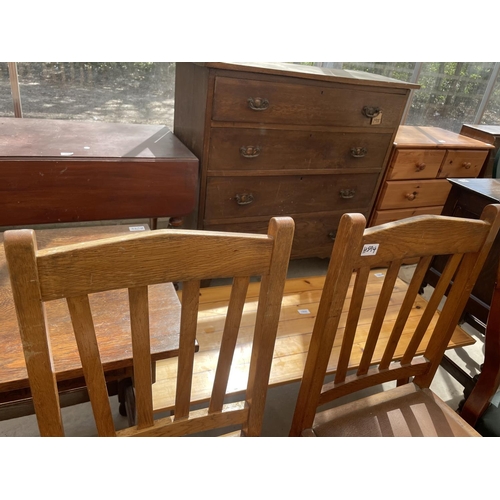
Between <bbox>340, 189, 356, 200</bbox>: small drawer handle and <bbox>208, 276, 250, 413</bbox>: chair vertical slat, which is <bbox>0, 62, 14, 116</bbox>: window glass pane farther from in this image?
<bbox>208, 276, 250, 413</bbox>: chair vertical slat

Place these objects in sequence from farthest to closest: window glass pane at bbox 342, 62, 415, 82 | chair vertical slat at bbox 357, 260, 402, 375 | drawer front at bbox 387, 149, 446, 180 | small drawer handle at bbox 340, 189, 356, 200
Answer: window glass pane at bbox 342, 62, 415, 82, drawer front at bbox 387, 149, 446, 180, small drawer handle at bbox 340, 189, 356, 200, chair vertical slat at bbox 357, 260, 402, 375

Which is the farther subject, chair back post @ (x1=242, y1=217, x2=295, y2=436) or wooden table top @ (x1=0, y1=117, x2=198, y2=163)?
wooden table top @ (x1=0, y1=117, x2=198, y2=163)

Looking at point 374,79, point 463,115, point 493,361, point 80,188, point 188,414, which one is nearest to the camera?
point 188,414

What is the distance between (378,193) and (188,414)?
1954 mm

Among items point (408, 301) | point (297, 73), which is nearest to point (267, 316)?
point (408, 301)

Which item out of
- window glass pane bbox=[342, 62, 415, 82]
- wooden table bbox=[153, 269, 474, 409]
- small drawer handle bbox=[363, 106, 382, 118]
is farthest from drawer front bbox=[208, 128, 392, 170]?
window glass pane bbox=[342, 62, 415, 82]

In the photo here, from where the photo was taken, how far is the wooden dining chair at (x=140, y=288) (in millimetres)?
527

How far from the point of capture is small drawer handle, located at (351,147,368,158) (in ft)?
6.75

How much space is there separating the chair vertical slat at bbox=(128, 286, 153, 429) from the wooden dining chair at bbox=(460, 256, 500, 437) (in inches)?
33.6

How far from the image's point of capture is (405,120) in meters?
3.11

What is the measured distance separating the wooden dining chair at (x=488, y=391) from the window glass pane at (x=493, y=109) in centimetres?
322

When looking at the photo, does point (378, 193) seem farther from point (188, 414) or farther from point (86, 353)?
point (86, 353)

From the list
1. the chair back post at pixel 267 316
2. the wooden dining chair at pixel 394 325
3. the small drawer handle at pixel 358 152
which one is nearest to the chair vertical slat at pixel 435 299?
the wooden dining chair at pixel 394 325
